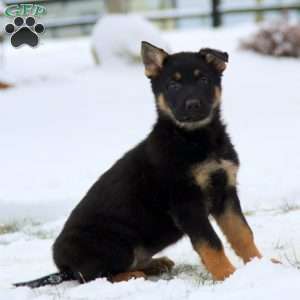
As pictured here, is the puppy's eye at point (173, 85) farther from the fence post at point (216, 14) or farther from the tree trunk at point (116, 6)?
the fence post at point (216, 14)

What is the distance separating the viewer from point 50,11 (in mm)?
20000

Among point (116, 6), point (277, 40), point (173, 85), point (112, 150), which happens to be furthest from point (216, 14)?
point (173, 85)

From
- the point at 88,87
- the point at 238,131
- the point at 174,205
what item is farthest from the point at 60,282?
the point at 88,87

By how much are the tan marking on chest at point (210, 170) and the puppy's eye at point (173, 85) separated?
1.62ft

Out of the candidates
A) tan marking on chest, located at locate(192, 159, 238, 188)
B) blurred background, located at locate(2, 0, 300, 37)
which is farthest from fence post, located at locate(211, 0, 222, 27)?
tan marking on chest, located at locate(192, 159, 238, 188)

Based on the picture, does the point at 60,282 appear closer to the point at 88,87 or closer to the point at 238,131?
A: the point at 238,131

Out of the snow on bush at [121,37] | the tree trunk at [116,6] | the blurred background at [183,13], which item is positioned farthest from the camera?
the blurred background at [183,13]

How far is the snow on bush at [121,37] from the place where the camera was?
1384 centimetres

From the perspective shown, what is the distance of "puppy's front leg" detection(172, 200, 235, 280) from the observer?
4262 mm

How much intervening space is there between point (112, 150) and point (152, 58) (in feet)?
15.9

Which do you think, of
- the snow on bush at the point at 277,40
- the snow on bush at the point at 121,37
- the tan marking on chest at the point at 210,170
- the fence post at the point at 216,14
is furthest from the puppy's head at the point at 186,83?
the fence post at the point at 216,14

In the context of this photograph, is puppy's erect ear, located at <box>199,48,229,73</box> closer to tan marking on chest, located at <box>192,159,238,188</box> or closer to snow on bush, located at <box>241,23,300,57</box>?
tan marking on chest, located at <box>192,159,238,188</box>

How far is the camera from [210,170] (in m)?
4.44

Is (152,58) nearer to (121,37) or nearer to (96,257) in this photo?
(96,257)
